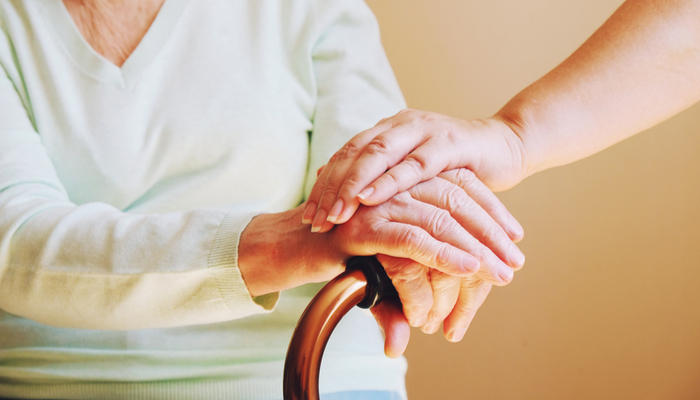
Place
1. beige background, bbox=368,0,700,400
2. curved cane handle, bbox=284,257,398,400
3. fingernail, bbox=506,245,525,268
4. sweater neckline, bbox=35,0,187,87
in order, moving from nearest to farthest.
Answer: curved cane handle, bbox=284,257,398,400 < fingernail, bbox=506,245,525,268 < sweater neckline, bbox=35,0,187,87 < beige background, bbox=368,0,700,400

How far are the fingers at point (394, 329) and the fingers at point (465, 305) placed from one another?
0.26 ft

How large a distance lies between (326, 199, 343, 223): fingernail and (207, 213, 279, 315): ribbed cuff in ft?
0.44

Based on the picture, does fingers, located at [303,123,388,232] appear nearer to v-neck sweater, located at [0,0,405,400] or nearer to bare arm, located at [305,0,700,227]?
bare arm, located at [305,0,700,227]

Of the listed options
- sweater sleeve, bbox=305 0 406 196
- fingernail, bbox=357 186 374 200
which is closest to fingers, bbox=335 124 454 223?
fingernail, bbox=357 186 374 200

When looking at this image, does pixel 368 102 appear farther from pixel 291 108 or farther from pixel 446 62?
pixel 446 62

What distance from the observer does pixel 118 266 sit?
622mm

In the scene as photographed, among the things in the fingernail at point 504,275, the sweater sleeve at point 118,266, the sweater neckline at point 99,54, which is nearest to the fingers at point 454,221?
the fingernail at point 504,275

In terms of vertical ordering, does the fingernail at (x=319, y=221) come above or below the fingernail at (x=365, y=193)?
below

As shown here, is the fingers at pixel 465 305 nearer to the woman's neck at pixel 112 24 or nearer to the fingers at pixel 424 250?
the fingers at pixel 424 250

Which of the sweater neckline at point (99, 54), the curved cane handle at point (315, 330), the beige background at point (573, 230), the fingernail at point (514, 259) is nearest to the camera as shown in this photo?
the curved cane handle at point (315, 330)

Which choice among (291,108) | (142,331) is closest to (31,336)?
(142,331)

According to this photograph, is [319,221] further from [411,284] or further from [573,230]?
[573,230]

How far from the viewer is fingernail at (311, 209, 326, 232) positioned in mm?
541

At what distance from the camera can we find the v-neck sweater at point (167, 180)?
24.9 inches
